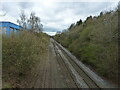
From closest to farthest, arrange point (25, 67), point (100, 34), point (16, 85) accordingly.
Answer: point (16, 85) < point (25, 67) < point (100, 34)

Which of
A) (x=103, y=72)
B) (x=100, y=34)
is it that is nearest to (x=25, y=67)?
(x=103, y=72)

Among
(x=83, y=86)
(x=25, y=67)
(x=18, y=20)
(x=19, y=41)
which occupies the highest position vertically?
(x=18, y=20)

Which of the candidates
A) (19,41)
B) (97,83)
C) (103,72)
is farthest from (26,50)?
(103,72)

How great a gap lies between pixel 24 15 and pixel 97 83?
1731cm

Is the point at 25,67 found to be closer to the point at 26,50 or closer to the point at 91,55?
the point at 26,50

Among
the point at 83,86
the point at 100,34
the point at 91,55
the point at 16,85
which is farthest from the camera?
the point at 91,55

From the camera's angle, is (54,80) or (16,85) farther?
(54,80)

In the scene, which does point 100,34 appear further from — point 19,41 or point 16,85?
point 16,85

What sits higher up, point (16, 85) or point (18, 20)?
point (18, 20)

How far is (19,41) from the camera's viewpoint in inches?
264

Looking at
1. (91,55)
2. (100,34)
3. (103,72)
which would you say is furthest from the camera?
(91,55)

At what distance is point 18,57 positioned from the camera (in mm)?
6246

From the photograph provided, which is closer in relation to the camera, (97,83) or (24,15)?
(97,83)

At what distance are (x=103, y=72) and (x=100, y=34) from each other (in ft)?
8.00
